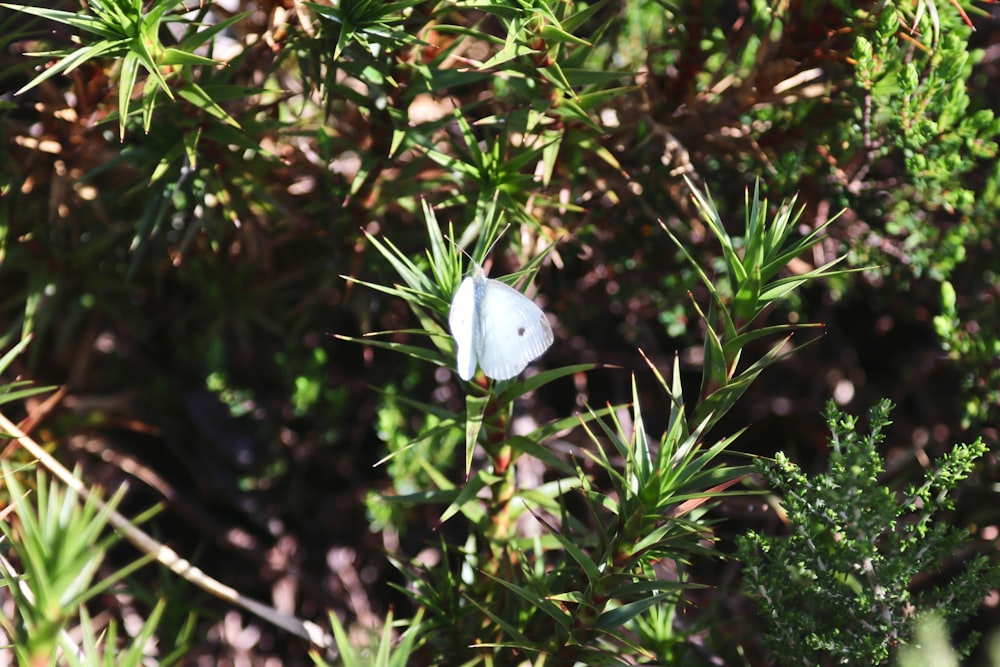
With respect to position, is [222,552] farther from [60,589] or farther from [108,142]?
[60,589]

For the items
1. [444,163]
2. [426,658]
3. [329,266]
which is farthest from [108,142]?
[426,658]

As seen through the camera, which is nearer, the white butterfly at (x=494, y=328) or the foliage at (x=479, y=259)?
the white butterfly at (x=494, y=328)

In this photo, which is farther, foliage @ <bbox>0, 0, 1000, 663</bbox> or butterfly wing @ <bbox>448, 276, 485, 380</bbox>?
foliage @ <bbox>0, 0, 1000, 663</bbox>

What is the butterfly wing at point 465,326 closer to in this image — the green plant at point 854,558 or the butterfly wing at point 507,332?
the butterfly wing at point 507,332

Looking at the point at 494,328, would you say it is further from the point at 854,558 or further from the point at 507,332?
the point at 854,558

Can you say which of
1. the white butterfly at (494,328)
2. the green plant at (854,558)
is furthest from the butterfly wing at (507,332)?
the green plant at (854,558)

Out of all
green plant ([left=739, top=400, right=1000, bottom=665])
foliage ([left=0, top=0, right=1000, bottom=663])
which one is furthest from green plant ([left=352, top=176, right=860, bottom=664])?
green plant ([left=739, top=400, right=1000, bottom=665])

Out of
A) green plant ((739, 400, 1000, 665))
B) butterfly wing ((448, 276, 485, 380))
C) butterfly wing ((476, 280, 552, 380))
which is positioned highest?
butterfly wing ((448, 276, 485, 380))

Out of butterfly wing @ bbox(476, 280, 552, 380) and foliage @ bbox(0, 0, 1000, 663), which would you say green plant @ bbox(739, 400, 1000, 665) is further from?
butterfly wing @ bbox(476, 280, 552, 380)
